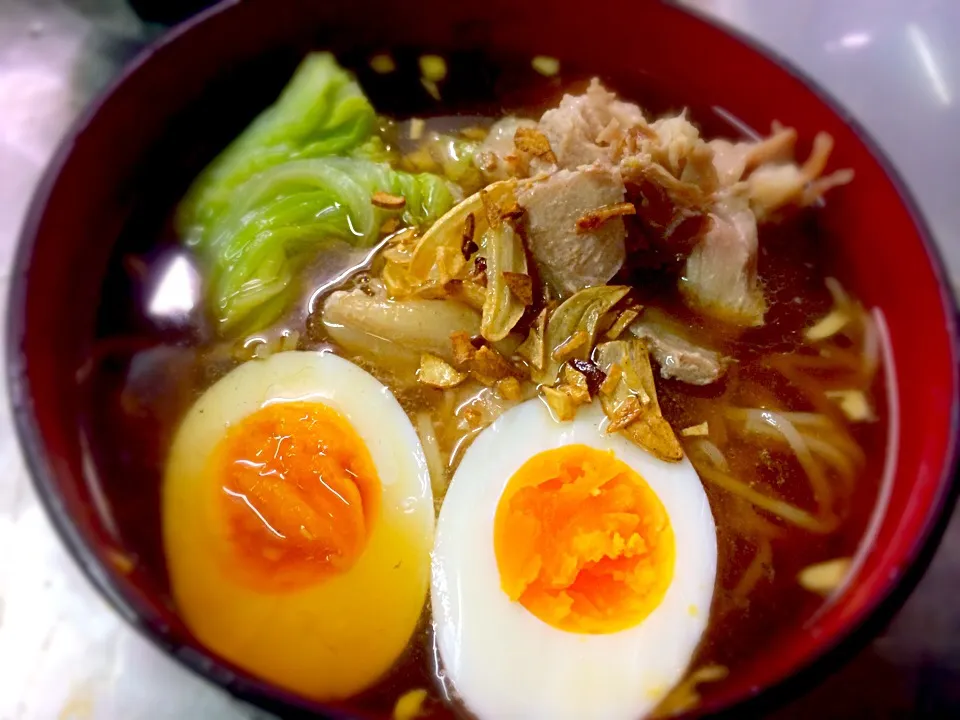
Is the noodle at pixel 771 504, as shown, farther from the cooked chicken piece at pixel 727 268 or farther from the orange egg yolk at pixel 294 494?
the orange egg yolk at pixel 294 494

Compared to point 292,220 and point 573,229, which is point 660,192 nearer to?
point 573,229

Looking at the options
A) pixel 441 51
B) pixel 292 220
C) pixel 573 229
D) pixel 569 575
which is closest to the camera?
pixel 569 575

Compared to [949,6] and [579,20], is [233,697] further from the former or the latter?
[949,6]

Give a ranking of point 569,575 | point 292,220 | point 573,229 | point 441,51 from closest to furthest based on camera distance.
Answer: point 569,575 → point 573,229 → point 292,220 → point 441,51

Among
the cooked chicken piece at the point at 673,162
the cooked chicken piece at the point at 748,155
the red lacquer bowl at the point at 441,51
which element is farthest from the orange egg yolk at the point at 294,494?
the cooked chicken piece at the point at 748,155

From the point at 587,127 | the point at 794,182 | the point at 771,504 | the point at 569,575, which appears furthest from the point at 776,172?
the point at 569,575

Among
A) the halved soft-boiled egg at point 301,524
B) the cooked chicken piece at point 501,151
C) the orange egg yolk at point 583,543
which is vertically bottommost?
the halved soft-boiled egg at point 301,524

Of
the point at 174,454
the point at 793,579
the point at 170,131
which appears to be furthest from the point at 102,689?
the point at 793,579
